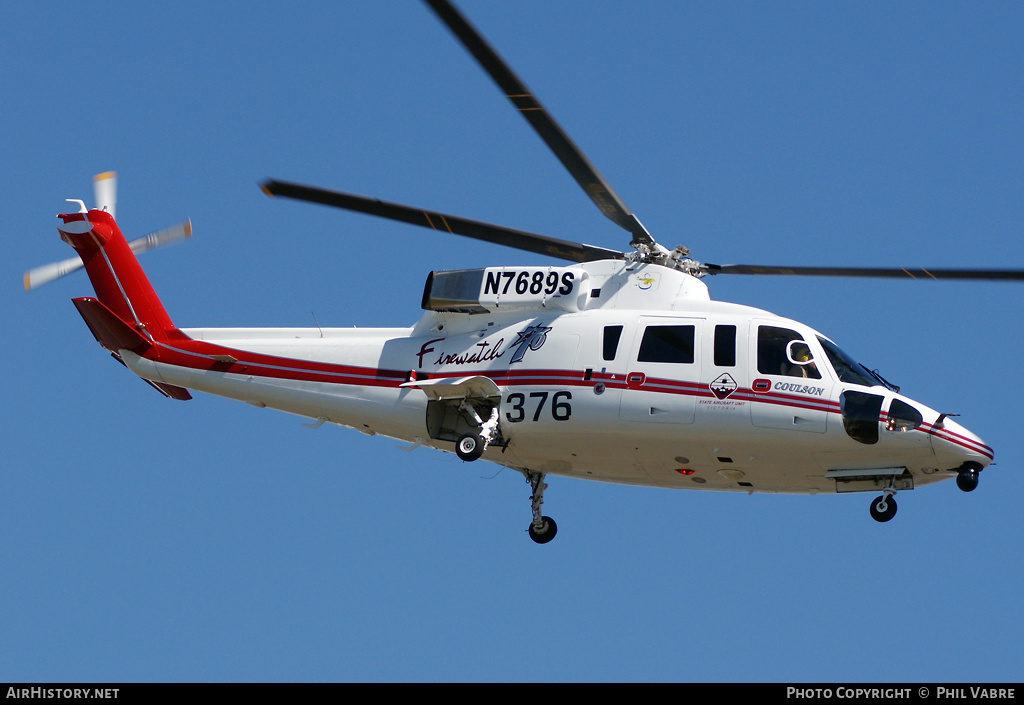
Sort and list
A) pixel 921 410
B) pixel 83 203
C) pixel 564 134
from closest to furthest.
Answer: pixel 564 134 → pixel 921 410 → pixel 83 203

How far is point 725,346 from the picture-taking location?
2212 cm

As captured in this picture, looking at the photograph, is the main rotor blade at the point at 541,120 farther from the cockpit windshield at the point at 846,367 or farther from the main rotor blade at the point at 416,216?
the cockpit windshield at the point at 846,367

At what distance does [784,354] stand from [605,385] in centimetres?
293

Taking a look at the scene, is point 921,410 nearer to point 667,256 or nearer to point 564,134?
point 667,256

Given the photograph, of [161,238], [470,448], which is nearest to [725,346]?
[470,448]

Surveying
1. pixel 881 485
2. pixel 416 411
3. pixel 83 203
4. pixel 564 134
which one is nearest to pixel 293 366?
pixel 416 411

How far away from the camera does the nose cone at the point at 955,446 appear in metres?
21.0

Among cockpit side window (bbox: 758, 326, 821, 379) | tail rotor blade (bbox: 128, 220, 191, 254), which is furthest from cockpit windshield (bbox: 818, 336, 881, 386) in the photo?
tail rotor blade (bbox: 128, 220, 191, 254)

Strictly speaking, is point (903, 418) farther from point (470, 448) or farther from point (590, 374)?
point (470, 448)

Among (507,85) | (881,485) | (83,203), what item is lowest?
(881,485)

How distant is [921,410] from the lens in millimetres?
21297

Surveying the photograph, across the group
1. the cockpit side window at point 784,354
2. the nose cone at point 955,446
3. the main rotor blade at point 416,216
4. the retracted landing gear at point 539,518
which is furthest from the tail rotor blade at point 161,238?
the nose cone at point 955,446

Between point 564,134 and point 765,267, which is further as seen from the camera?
point 765,267

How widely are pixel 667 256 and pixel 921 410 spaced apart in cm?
513
